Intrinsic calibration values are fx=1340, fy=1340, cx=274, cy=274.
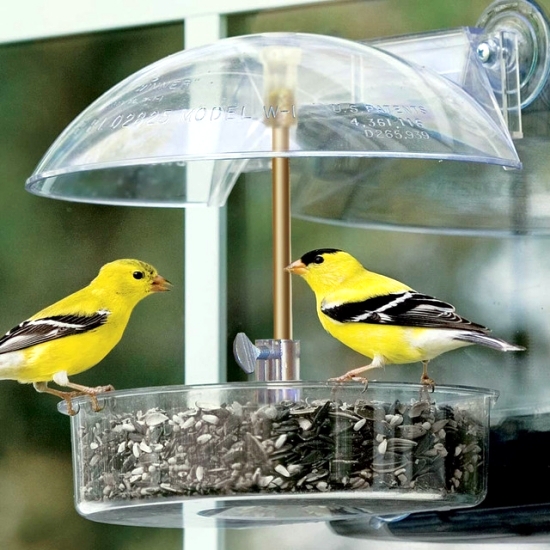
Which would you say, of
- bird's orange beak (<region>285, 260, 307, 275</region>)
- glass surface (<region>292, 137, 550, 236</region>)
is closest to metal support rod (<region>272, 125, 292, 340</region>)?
bird's orange beak (<region>285, 260, 307, 275</region>)

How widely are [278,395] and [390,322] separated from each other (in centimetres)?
18

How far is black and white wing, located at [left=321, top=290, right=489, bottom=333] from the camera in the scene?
1.53 metres

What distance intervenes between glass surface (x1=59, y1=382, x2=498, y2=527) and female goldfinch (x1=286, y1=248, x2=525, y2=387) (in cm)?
6

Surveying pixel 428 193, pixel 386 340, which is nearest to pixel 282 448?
pixel 386 340

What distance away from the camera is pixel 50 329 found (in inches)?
64.9

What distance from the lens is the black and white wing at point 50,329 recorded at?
1.64 metres

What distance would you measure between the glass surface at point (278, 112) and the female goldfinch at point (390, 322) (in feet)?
0.66

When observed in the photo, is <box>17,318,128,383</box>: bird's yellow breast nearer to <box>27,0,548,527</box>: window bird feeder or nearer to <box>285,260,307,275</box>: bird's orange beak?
<box>27,0,548,527</box>: window bird feeder

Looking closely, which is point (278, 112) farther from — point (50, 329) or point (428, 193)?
point (428, 193)

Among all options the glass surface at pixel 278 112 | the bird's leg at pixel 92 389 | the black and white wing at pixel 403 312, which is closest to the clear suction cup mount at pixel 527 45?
the glass surface at pixel 278 112

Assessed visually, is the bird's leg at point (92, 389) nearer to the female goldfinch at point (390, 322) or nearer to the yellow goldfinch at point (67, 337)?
the yellow goldfinch at point (67, 337)

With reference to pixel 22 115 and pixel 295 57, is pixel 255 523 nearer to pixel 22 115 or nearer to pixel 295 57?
pixel 295 57

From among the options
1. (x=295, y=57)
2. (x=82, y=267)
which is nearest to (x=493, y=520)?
(x=295, y=57)

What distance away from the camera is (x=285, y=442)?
56.5 inches
